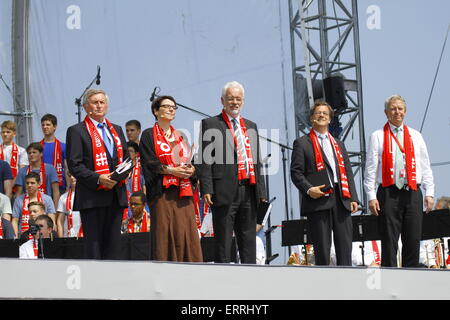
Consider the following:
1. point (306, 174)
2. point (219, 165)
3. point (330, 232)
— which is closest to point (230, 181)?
point (219, 165)

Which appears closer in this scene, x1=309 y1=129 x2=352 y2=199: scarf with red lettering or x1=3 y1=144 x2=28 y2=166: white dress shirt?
x1=309 y1=129 x2=352 y2=199: scarf with red lettering

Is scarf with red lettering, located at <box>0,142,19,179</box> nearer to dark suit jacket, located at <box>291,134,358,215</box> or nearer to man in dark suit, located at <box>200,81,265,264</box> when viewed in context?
man in dark suit, located at <box>200,81,265,264</box>

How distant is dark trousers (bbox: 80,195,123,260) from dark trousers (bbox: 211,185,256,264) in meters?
0.59

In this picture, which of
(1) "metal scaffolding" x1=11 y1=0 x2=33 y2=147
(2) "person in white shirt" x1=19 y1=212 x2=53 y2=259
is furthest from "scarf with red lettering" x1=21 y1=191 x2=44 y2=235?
(1) "metal scaffolding" x1=11 y1=0 x2=33 y2=147

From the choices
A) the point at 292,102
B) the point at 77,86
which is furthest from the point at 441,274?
the point at 77,86

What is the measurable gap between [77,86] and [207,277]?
18.2 feet

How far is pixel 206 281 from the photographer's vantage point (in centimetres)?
421

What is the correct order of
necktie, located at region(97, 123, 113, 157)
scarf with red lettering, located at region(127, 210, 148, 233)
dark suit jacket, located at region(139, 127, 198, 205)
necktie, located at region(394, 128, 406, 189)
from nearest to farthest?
necktie, located at region(97, 123, 113, 157) → dark suit jacket, located at region(139, 127, 198, 205) → necktie, located at region(394, 128, 406, 189) → scarf with red lettering, located at region(127, 210, 148, 233)

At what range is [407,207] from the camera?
5441 millimetres

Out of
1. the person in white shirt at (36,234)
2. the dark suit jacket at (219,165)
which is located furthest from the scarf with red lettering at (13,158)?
the dark suit jacket at (219,165)

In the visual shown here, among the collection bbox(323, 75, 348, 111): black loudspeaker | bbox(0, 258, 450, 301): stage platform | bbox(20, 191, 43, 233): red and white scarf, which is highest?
bbox(323, 75, 348, 111): black loudspeaker

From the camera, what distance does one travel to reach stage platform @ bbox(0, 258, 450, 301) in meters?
4.03

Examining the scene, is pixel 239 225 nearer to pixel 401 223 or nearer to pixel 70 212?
pixel 401 223

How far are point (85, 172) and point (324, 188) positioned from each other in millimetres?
1449
